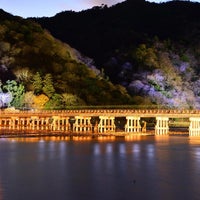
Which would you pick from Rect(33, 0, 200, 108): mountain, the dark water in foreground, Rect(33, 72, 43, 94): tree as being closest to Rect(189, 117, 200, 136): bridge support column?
the dark water in foreground

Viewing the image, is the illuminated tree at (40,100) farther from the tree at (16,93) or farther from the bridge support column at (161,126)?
the bridge support column at (161,126)

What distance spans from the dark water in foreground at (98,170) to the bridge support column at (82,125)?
15.4 m

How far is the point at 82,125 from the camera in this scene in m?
88.0

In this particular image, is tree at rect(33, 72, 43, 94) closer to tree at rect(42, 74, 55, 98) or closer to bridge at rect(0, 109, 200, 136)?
tree at rect(42, 74, 55, 98)

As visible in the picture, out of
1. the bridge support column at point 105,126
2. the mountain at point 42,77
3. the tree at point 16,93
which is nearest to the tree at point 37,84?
the mountain at point 42,77

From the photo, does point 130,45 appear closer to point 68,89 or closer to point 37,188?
point 68,89

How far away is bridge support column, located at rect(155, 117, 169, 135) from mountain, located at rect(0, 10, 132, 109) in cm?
1758

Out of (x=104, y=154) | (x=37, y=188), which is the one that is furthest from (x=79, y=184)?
(x=104, y=154)

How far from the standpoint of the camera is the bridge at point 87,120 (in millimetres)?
80188

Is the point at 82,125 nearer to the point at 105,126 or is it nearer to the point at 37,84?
the point at 105,126

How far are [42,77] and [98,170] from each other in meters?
58.2

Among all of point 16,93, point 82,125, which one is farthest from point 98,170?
point 16,93

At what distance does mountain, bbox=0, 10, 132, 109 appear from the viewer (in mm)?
95188

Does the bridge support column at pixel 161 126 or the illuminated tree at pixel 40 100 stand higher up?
the illuminated tree at pixel 40 100
